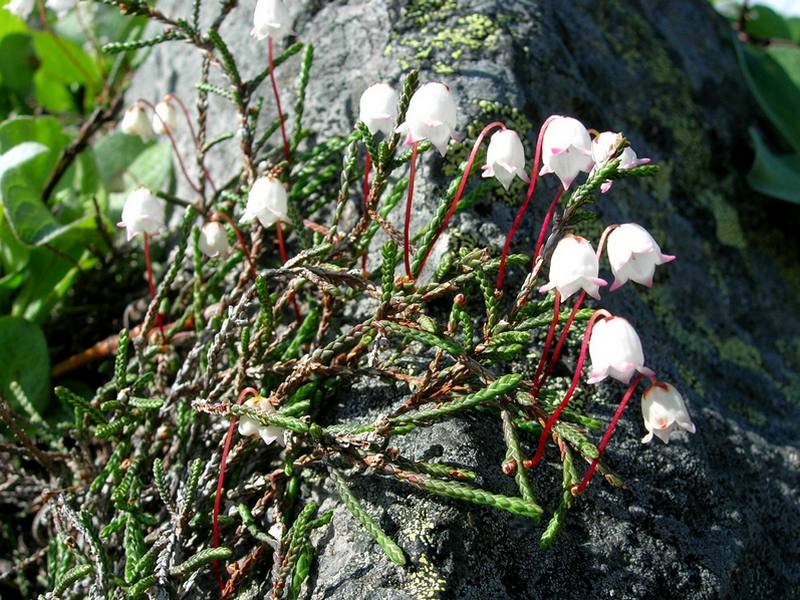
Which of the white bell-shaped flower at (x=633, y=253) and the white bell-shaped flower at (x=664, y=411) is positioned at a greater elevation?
the white bell-shaped flower at (x=633, y=253)

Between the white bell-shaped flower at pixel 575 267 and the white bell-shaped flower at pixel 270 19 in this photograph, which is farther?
the white bell-shaped flower at pixel 270 19

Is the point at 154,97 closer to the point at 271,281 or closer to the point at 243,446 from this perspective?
the point at 271,281

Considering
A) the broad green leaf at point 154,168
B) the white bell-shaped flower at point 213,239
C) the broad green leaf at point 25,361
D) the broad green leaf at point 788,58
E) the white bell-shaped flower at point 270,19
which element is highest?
the white bell-shaped flower at point 270,19

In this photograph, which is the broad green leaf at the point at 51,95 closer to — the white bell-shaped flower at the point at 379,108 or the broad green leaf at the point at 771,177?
the white bell-shaped flower at the point at 379,108

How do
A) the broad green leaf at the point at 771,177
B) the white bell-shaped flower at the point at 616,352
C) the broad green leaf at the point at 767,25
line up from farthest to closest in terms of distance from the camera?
the broad green leaf at the point at 767,25 → the broad green leaf at the point at 771,177 → the white bell-shaped flower at the point at 616,352

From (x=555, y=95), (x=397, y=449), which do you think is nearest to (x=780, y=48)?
(x=555, y=95)

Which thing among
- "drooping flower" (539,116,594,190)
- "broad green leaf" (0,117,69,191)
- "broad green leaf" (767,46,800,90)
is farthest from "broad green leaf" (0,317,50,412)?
"broad green leaf" (767,46,800,90)

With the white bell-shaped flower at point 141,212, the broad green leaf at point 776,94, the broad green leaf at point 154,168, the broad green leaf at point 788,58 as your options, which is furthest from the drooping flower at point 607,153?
the broad green leaf at point 788,58

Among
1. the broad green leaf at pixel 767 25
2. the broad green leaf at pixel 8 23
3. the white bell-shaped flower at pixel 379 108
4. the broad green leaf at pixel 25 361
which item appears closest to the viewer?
the white bell-shaped flower at pixel 379 108
